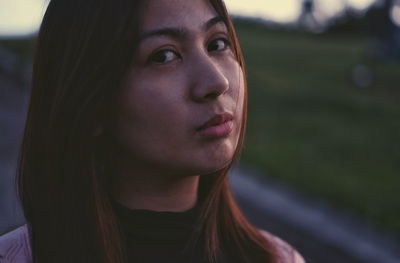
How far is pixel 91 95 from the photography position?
1453 mm

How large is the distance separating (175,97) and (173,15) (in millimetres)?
233

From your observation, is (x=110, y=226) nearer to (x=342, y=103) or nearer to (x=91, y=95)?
(x=91, y=95)

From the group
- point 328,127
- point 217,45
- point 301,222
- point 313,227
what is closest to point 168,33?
point 217,45

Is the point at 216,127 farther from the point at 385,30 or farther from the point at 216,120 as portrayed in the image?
the point at 385,30

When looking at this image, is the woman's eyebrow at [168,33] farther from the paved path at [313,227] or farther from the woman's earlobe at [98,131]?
the paved path at [313,227]

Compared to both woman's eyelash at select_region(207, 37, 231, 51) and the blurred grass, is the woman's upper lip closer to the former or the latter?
woman's eyelash at select_region(207, 37, 231, 51)

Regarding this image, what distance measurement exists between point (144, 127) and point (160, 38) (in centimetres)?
25

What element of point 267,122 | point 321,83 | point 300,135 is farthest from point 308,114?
point 321,83

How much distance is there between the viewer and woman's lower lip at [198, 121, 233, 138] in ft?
4.71

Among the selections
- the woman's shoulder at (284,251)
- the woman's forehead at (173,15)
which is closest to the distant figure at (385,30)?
the woman's shoulder at (284,251)

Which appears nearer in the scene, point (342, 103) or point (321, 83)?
point (342, 103)

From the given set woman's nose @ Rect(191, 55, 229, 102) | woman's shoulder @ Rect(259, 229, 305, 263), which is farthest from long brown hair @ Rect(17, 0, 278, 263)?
woman's shoulder @ Rect(259, 229, 305, 263)

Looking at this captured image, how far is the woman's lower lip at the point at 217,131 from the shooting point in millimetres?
1436

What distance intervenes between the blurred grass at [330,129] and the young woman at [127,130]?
425 cm
